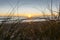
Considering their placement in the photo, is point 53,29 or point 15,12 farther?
point 15,12

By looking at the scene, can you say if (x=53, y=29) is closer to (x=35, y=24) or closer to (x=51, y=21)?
(x=51, y=21)

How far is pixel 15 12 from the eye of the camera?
6.59 feet

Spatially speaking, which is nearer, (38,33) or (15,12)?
(38,33)

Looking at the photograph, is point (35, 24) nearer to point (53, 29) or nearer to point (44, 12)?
point (44, 12)

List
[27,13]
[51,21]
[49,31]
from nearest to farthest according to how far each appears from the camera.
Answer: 1. [49,31]
2. [51,21]
3. [27,13]

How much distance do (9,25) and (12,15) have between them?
4.2 inches

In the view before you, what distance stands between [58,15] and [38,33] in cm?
31

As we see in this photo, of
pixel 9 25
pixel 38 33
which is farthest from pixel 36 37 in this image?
pixel 9 25

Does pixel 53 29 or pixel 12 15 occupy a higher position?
pixel 12 15

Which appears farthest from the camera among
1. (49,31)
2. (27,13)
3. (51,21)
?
(27,13)

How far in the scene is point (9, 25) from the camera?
1949mm

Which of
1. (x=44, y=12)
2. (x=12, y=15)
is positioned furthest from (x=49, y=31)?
(x=12, y=15)

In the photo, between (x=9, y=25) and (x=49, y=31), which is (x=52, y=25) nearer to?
(x=49, y=31)

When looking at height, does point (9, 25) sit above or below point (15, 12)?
below
